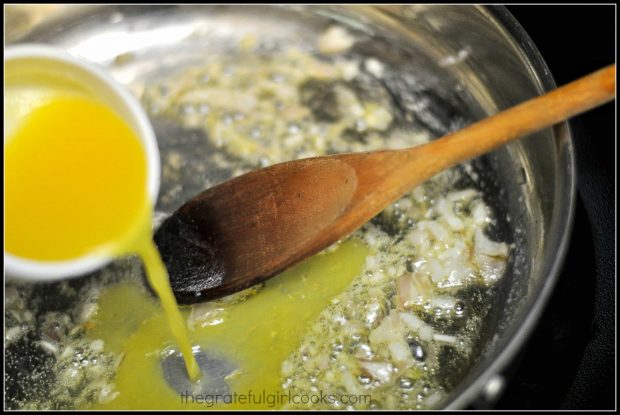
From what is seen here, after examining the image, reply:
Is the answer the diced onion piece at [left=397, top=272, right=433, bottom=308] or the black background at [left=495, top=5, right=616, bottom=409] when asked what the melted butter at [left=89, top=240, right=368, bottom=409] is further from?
the black background at [left=495, top=5, right=616, bottom=409]

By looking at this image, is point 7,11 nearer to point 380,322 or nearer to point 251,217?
point 251,217

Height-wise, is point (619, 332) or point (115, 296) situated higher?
point (619, 332)

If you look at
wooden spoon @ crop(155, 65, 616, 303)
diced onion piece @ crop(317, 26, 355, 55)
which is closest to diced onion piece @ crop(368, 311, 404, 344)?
wooden spoon @ crop(155, 65, 616, 303)

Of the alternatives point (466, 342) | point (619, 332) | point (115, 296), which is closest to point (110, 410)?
point (115, 296)

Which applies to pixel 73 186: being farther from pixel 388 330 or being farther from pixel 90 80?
pixel 388 330

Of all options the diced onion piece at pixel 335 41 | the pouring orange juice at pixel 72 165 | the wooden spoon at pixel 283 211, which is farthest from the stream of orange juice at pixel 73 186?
the diced onion piece at pixel 335 41
